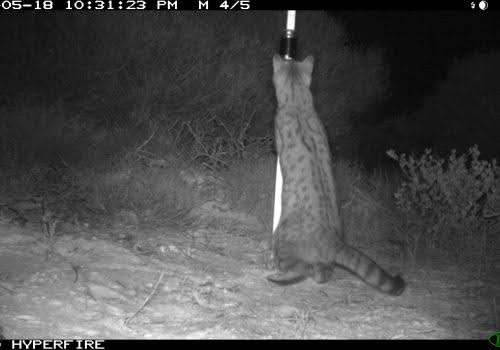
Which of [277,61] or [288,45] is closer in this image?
[288,45]

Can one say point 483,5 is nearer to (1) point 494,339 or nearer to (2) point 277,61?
(2) point 277,61

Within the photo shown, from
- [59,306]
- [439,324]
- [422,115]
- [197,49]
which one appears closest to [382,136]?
[422,115]

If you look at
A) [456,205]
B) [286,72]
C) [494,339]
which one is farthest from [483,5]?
[494,339]

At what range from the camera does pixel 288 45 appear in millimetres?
5031

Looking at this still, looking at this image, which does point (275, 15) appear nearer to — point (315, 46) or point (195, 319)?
point (315, 46)

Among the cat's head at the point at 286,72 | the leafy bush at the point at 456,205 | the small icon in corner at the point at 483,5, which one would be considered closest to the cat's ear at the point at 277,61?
the cat's head at the point at 286,72

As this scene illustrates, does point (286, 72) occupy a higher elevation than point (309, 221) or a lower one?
higher

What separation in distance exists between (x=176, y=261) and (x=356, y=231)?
216 centimetres

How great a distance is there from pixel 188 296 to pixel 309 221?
1114 mm

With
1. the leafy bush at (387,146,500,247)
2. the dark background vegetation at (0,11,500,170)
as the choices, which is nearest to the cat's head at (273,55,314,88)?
the leafy bush at (387,146,500,247)

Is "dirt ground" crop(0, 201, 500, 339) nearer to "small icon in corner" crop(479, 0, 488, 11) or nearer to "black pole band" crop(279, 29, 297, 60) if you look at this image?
"black pole band" crop(279, 29, 297, 60)

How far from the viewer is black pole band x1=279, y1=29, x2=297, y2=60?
16.3 feet

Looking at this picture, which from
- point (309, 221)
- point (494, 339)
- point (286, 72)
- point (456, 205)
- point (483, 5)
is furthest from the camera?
point (483, 5)

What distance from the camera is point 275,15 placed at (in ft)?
34.1
